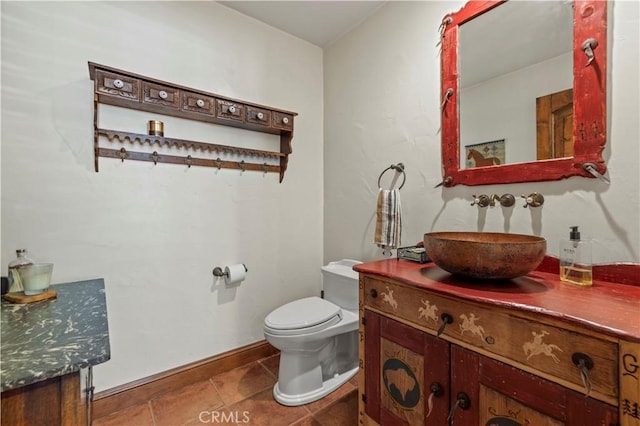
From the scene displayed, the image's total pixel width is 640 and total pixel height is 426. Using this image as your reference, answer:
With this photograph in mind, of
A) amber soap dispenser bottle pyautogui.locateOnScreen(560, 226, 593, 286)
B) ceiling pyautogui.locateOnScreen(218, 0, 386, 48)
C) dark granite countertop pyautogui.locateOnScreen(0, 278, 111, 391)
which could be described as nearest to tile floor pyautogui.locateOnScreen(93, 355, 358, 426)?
dark granite countertop pyautogui.locateOnScreen(0, 278, 111, 391)

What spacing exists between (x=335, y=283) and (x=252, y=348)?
2.56ft

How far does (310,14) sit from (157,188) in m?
1.58

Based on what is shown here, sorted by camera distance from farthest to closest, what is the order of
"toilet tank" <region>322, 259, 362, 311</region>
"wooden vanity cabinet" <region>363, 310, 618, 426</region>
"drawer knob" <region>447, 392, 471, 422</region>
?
"toilet tank" <region>322, 259, 362, 311</region>
"drawer knob" <region>447, 392, 471, 422</region>
"wooden vanity cabinet" <region>363, 310, 618, 426</region>

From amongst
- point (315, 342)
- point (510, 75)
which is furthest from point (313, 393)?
point (510, 75)

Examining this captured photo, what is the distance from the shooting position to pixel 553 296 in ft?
2.66

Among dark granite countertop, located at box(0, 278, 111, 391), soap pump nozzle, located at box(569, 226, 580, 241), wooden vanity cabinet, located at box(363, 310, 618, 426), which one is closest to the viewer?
dark granite countertop, located at box(0, 278, 111, 391)

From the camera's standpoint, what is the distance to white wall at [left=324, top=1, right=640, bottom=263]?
0.96 metres

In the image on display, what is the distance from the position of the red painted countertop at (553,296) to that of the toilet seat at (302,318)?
58 cm

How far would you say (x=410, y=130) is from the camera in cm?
165

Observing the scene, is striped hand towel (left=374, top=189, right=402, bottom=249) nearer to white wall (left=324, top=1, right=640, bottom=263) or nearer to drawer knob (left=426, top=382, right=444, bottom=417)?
white wall (left=324, top=1, right=640, bottom=263)

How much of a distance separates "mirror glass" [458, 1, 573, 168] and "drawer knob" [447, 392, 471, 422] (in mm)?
989

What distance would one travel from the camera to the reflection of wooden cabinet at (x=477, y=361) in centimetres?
64

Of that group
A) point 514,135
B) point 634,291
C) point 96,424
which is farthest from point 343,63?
point 96,424

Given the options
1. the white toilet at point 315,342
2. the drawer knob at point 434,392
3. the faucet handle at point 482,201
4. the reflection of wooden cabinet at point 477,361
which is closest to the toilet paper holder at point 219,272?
the white toilet at point 315,342
